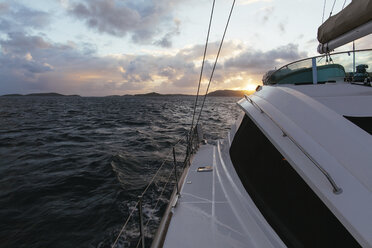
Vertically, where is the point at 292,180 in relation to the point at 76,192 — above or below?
above

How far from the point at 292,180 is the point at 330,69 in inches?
118

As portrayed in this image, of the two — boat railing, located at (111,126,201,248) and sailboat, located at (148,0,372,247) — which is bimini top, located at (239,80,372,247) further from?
boat railing, located at (111,126,201,248)

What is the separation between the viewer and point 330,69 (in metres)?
3.77

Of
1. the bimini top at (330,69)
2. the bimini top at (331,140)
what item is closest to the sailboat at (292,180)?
the bimini top at (331,140)

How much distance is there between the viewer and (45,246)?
143 inches

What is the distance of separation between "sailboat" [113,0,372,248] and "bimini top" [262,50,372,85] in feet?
0.45

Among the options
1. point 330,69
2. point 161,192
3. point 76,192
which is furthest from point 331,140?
point 76,192

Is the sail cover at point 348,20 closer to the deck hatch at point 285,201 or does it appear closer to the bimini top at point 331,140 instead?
the bimini top at point 331,140

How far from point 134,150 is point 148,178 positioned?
3002 millimetres

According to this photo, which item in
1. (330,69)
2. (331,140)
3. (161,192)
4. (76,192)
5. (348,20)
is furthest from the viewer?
(76,192)

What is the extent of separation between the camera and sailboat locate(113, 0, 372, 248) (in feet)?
4.63

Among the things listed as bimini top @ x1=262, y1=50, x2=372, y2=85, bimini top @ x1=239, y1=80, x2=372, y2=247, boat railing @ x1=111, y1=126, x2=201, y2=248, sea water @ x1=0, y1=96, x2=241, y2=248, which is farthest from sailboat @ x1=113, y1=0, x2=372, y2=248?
sea water @ x1=0, y1=96, x2=241, y2=248

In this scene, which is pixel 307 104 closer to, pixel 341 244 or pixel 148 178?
pixel 341 244

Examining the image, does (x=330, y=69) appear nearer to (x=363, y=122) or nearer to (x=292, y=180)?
(x=363, y=122)
